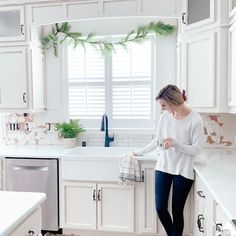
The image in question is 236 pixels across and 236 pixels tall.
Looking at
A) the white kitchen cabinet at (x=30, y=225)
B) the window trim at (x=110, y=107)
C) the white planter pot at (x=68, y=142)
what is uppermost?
the window trim at (x=110, y=107)

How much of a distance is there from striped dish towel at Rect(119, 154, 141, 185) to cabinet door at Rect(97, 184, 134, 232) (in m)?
0.14

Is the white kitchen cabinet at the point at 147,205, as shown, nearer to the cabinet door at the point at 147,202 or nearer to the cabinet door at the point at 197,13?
the cabinet door at the point at 147,202

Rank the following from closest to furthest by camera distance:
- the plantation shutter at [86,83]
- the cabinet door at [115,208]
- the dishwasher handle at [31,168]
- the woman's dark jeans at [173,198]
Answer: the woman's dark jeans at [173,198]
the cabinet door at [115,208]
the dishwasher handle at [31,168]
the plantation shutter at [86,83]

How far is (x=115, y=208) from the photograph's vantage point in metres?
2.79

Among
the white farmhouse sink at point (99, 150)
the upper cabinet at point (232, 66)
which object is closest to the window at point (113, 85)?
the white farmhouse sink at point (99, 150)

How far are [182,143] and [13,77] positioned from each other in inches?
80.9

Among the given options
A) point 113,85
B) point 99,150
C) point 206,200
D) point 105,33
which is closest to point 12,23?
point 105,33

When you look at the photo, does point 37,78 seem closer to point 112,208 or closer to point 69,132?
point 69,132

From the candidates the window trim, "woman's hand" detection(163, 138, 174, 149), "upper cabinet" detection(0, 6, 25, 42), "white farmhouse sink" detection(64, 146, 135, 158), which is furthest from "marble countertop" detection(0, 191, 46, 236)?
"upper cabinet" detection(0, 6, 25, 42)

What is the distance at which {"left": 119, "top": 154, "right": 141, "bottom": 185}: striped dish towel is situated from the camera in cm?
263

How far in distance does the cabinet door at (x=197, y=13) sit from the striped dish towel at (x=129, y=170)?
4.43ft

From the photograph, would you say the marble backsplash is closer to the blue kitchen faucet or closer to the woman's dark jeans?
the blue kitchen faucet

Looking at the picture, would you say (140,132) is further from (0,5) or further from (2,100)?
(0,5)

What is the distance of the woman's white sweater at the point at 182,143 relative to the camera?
7.26 feet
